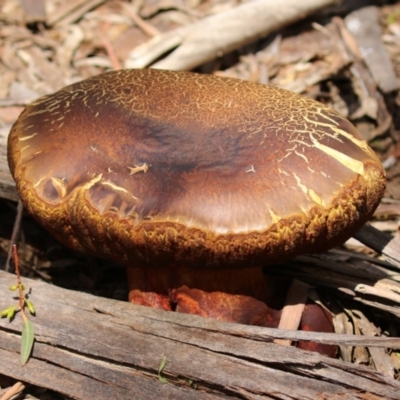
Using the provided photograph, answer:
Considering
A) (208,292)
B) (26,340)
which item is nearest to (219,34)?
(208,292)

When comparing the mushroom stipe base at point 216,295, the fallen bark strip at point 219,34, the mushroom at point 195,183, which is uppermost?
the mushroom at point 195,183

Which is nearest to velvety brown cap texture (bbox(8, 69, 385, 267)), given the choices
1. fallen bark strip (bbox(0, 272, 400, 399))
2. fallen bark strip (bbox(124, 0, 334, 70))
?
fallen bark strip (bbox(0, 272, 400, 399))

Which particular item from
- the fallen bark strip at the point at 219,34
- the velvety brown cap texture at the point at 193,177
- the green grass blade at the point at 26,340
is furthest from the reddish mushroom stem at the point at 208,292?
the fallen bark strip at the point at 219,34

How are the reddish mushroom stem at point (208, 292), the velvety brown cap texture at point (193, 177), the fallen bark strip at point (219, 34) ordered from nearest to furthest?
the velvety brown cap texture at point (193, 177) < the reddish mushroom stem at point (208, 292) < the fallen bark strip at point (219, 34)

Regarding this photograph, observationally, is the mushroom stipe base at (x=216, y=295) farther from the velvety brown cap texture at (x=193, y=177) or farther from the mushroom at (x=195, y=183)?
the velvety brown cap texture at (x=193, y=177)

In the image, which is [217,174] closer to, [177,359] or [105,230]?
[105,230]

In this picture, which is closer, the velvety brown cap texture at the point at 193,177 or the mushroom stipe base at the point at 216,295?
the velvety brown cap texture at the point at 193,177

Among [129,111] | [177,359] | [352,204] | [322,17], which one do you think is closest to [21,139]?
[129,111]

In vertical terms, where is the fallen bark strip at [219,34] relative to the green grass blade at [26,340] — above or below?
above
